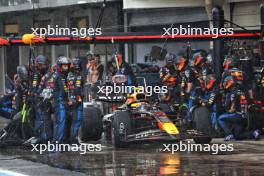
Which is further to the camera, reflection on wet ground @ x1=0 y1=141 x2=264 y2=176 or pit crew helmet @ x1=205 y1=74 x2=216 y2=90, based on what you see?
pit crew helmet @ x1=205 y1=74 x2=216 y2=90

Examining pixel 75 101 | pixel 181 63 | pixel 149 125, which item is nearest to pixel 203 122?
pixel 149 125

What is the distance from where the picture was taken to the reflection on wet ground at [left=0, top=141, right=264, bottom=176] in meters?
13.2

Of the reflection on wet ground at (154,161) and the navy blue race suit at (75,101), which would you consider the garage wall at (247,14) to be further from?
the navy blue race suit at (75,101)

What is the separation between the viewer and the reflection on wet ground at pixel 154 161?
1318cm

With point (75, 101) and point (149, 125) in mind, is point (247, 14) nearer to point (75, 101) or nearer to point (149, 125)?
point (149, 125)

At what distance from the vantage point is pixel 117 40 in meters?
18.4

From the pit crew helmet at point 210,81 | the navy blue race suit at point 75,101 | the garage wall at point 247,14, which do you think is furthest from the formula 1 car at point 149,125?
the garage wall at point 247,14

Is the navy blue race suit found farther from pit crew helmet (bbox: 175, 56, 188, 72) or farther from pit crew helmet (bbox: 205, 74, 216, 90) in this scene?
pit crew helmet (bbox: 175, 56, 188, 72)

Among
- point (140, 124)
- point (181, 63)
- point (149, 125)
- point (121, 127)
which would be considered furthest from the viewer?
point (181, 63)

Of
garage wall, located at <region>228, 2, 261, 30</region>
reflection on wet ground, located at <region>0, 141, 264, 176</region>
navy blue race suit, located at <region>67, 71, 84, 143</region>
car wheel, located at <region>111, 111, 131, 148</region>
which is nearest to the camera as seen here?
reflection on wet ground, located at <region>0, 141, 264, 176</region>

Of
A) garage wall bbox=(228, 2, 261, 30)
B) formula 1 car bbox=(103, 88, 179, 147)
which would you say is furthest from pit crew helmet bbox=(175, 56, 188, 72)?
garage wall bbox=(228, 2, 261, 30)

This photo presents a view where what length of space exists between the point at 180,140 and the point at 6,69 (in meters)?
26.8

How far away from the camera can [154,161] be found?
1465 cm

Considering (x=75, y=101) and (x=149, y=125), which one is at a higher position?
(x=75, y=101)
